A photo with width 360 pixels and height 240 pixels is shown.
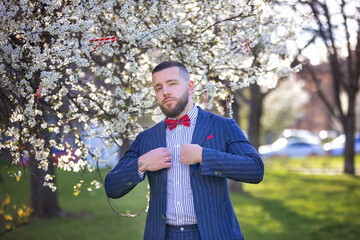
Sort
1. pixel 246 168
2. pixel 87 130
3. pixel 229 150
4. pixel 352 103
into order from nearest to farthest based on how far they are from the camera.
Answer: pixel 246 168, pixel 229 150, pixel 87 130, pixel 352 103

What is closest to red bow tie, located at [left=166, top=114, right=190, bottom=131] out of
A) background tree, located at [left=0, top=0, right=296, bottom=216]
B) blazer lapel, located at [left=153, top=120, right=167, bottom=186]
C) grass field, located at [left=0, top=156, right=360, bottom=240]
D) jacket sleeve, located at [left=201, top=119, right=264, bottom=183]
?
blazer lapel, located at [left=153, top=120, right=167, bottom=186]

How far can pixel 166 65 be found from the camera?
11.1 ft

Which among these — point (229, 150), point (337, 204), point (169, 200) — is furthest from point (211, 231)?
point (337, 204)

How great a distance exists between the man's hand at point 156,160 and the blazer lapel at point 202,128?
0.22m

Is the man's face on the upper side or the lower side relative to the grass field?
upper

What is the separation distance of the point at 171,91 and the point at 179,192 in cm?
81

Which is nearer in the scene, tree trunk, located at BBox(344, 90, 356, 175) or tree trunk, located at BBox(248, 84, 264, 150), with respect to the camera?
tree trunk, located at BBox(248, 84, 264, 150)

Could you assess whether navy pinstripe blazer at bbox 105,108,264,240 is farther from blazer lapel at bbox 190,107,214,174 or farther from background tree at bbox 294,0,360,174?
background tree at bbox 294,0,360,174

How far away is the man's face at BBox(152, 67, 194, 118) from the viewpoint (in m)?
3.30

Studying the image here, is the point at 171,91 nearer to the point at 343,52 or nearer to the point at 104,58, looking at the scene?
the point at 104,58

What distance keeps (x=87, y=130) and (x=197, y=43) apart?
1.75 metres

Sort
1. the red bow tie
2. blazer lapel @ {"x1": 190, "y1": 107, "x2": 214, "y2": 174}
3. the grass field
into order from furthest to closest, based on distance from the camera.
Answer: the grass field → the red bow tie → blazer lapel @ {"x1": 190, "y1": 107, "x2": 214, "y2": 174}

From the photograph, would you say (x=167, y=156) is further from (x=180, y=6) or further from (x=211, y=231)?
(x=180, y=6)

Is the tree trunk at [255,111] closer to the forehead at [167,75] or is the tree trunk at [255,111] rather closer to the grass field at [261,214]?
the grass field at [261,214]
